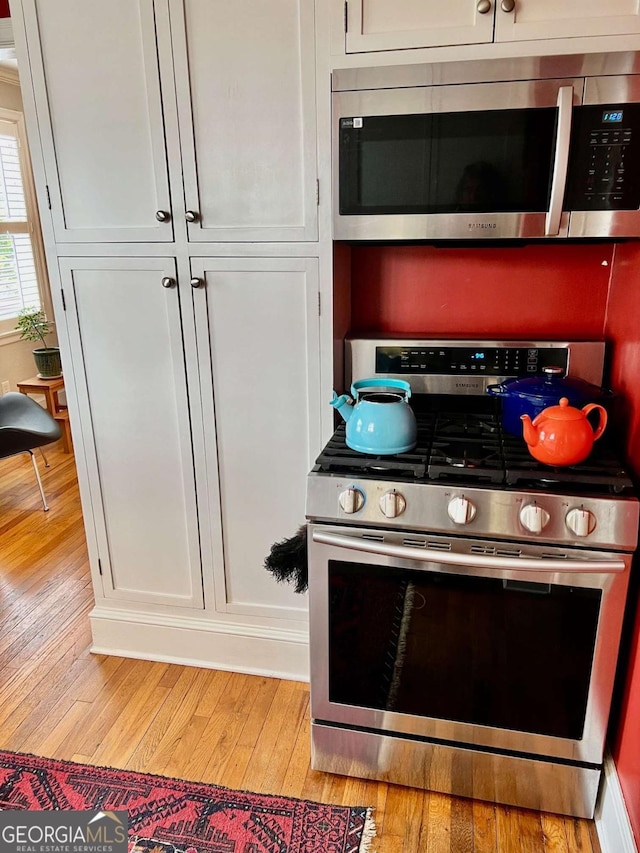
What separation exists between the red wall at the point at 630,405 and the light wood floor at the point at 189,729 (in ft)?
0.84

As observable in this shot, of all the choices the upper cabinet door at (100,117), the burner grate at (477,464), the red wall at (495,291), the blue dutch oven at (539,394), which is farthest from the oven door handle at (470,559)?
the upper cabinet door at (100,117)

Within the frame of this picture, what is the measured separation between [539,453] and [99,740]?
1.55m

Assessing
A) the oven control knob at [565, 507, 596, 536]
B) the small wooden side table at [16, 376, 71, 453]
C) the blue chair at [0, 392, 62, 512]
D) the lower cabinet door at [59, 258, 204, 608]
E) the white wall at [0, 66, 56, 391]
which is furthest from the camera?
the white wall at [0, 66, 56, 391]

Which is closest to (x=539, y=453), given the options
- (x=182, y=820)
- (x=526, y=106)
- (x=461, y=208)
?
(x=461, y=208)

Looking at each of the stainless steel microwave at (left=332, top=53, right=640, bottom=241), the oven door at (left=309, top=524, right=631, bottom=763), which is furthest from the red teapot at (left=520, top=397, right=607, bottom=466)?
the stainless steel microwave at (left=332, top=53, right=640, bottom=241)

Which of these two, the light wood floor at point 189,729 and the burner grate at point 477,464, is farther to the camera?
the light wood floor at point 189,729

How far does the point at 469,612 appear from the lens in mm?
1565

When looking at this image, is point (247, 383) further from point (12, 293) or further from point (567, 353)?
point (12, 293)

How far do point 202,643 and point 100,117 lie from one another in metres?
1.71

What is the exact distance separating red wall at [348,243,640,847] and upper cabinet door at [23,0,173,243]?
626 millimetres

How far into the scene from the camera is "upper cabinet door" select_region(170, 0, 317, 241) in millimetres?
1673

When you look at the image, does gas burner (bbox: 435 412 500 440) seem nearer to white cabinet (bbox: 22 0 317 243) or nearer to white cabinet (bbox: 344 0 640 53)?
white cabinet (bbox: 22 0 317 243)

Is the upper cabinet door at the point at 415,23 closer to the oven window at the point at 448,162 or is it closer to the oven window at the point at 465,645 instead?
the oven window at the point at 448,162

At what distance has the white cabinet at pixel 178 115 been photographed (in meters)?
1.69
